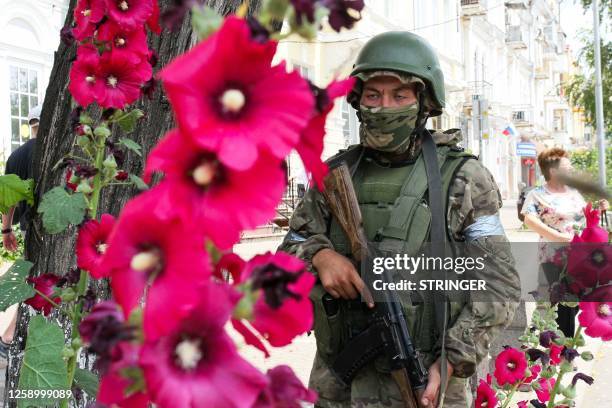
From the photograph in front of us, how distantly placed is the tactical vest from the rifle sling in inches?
2.7

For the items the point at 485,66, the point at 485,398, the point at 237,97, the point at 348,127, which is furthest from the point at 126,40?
the point at 485,66

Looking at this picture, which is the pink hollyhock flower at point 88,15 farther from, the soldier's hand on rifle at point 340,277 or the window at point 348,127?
the window at point 348,127

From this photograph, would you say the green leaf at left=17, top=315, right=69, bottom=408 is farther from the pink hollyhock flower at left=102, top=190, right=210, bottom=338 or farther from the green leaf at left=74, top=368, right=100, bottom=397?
the pink hollyhock flower at left=102, top=190, right=210, bottom=338

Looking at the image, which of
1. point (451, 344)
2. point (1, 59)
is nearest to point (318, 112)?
point (451, 344)

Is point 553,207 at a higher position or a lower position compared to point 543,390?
higher

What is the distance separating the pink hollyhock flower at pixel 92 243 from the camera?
139 cm

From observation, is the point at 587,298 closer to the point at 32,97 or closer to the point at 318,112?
the point at 318,112

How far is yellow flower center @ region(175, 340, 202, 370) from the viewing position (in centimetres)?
68

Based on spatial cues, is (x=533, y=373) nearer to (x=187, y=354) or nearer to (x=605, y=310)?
(x=605, y=310)

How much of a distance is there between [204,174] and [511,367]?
2572 millimetres

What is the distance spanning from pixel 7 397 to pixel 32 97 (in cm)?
1235

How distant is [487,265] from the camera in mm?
2355

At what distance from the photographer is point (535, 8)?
54.2 metres

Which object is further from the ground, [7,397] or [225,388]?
[225,388]
